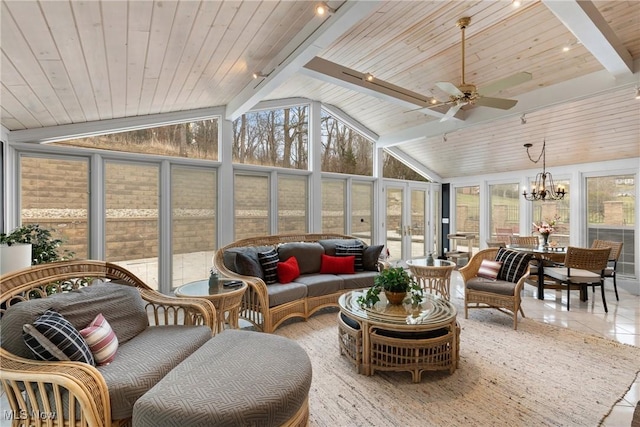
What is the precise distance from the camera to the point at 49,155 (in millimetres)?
3725

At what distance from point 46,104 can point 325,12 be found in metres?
2.78

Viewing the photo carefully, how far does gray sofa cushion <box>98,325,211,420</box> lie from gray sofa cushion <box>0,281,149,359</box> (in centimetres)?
13

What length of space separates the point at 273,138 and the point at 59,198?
321 cm

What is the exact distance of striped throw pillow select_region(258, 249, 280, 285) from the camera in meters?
3.85

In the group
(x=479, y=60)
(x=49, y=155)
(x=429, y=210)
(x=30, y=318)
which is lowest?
(x=30, y=318)

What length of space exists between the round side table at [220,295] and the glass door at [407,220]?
4765 mm

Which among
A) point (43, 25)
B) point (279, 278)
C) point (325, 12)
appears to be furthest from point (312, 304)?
point (43, 25)

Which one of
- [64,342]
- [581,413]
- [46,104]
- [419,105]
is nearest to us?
[64,342]

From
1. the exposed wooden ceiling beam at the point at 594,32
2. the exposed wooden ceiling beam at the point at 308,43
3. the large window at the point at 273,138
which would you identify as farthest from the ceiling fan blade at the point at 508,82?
the large window at the point at 273,138

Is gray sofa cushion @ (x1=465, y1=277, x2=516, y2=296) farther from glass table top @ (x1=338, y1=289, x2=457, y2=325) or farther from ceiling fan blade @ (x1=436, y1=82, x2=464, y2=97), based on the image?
ceiling fan blade @ (x1=436, y1=82, x2=464, y2=97)

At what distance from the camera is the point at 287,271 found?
395 cm

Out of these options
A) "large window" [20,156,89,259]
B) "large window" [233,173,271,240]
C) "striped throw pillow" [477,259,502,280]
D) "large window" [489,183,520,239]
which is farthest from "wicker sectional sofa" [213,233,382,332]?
"large window" [489,183,520,239]

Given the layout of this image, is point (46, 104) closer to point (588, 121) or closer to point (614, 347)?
point (614, 347)

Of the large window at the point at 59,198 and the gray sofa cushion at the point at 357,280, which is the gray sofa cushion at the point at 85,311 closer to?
the large window at the point at 59,198
